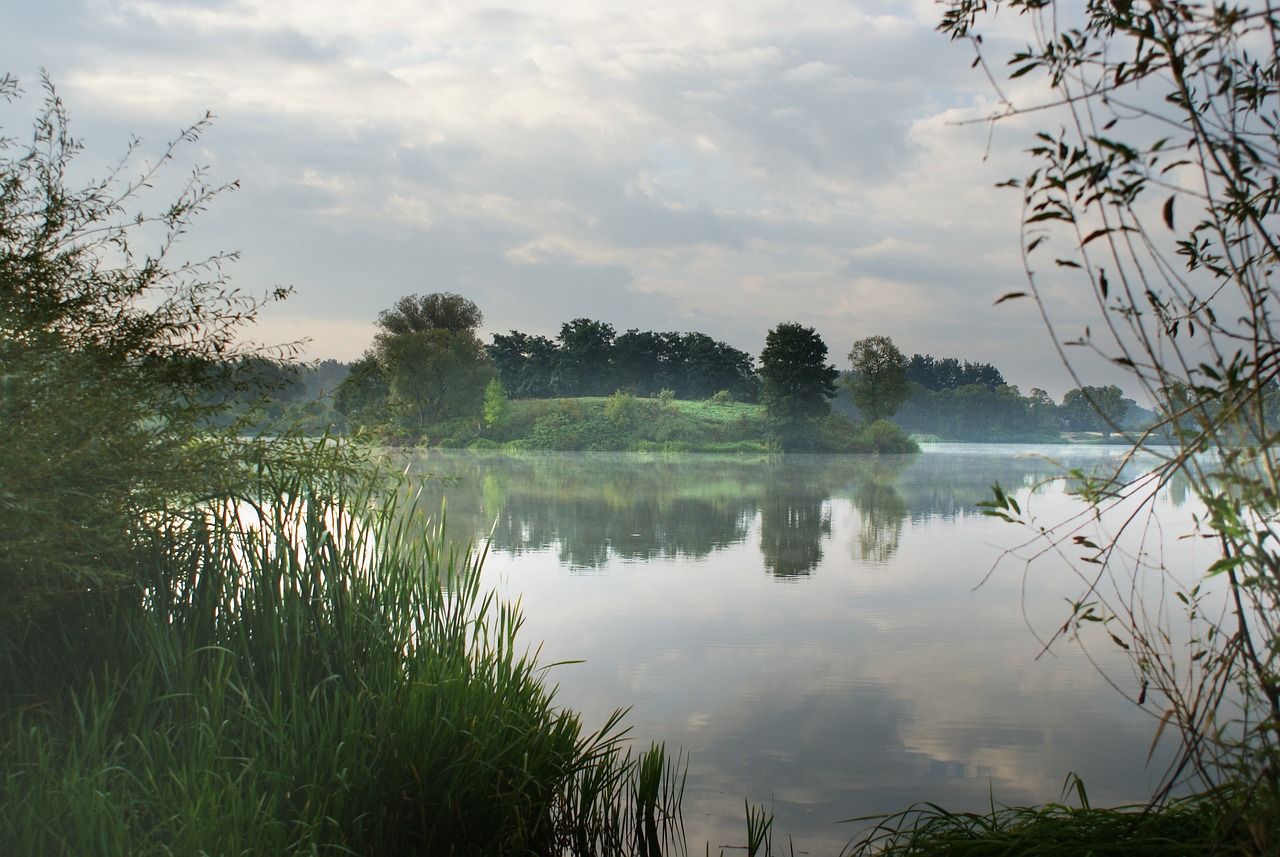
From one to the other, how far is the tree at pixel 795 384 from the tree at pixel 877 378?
1.77m

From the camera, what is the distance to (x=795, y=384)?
141 ft

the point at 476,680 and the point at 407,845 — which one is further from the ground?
the point at 476,680

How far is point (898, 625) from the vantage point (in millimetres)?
8148

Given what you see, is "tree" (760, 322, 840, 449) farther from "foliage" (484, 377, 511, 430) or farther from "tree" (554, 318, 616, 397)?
"tree" (554, 318, 616, 397)

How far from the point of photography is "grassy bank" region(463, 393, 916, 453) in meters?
42.6

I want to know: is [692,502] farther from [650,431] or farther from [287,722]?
[650,431]

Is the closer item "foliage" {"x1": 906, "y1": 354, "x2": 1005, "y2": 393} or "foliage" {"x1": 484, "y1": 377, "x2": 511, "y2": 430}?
"foliage" {"x1": 484, "y1": 377, "x2": 511, "y2": 430}

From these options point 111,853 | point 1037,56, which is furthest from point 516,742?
point 1037,56

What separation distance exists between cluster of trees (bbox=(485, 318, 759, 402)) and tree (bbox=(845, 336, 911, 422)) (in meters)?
13.1

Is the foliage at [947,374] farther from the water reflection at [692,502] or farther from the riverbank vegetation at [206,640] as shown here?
the riverbank vegetation at [206,640]

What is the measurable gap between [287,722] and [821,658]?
420cm

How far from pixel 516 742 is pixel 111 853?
128 centimetres

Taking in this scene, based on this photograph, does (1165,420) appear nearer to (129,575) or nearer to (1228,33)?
(1228,33)

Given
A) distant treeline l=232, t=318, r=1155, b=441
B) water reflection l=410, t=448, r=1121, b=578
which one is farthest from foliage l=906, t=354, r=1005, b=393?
water reflection l=410, t=448, r=1121, b=578
